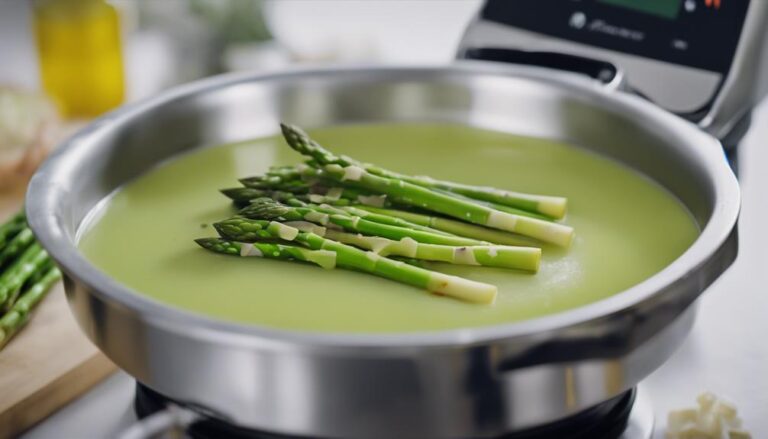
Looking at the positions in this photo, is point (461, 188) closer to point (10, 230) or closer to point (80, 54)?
point (10, 230)

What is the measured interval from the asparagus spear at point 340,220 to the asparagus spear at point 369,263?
3cm

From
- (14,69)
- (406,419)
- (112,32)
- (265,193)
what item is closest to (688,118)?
(265,193)

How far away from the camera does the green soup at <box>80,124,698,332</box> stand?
116cm

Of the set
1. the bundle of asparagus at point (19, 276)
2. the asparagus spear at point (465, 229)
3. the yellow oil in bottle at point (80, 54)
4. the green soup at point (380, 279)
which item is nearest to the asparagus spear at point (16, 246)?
the bundle of asparagus at point (19, 276)

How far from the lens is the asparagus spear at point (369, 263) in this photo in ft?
3.83

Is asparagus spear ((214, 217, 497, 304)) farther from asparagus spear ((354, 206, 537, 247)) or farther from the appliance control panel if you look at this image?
the appliance control panel

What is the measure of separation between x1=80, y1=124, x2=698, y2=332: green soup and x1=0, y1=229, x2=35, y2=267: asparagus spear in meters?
0.26

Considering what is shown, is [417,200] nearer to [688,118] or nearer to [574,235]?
[574,235]

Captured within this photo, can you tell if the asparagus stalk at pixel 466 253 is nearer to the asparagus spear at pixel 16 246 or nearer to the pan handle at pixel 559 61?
the pan handle at pixel 559 61

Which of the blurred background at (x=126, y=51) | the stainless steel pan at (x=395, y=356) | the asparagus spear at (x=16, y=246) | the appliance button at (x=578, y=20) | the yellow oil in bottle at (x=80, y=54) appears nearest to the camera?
the stainless steel pan at (x=395, y=356)

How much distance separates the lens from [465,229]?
→ 4.45 ft

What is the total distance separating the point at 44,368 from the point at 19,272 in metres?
0.23

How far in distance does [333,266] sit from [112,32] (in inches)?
58.5

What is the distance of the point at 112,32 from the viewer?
2500 mm
